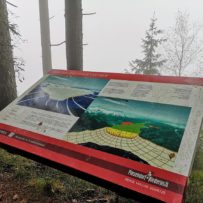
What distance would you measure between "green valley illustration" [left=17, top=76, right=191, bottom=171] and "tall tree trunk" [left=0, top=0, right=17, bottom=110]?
1.87 m

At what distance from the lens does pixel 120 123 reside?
8.01ft

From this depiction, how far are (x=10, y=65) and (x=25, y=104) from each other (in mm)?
2079

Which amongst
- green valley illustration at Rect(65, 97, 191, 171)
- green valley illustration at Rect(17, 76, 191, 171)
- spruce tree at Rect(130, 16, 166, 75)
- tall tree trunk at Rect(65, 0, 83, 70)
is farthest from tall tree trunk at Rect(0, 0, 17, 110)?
spruce tree at Rect(130, 16, 166, 75)

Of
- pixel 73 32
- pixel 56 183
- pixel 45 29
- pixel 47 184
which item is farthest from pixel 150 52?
pixel 47 184

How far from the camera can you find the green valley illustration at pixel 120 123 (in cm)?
209

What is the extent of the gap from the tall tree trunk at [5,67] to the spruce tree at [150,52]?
1251cm

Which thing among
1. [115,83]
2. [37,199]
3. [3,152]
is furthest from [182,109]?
[3,152]

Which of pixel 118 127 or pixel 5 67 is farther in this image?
pixel 5 67

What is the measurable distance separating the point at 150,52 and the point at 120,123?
15.2 metres

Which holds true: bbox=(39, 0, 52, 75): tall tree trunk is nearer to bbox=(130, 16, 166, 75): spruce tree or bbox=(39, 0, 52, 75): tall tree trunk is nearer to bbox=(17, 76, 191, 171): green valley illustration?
bbox=(130, 16, 166, 75): spruce tree

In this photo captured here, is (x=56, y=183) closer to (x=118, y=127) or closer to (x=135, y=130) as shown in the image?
(x=118, y=127)

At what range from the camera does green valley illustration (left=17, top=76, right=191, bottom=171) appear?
209 cm

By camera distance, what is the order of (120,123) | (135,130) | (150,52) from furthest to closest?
(150,52) < (120,123) < (135,130)

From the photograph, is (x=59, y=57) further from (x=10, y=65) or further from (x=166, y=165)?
(x=166, y=165)
